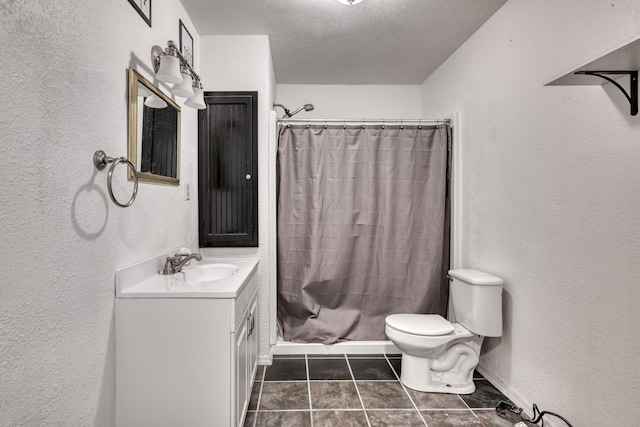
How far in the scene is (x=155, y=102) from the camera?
5.51 feet

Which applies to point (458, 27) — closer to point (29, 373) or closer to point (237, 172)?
point (237, 172)

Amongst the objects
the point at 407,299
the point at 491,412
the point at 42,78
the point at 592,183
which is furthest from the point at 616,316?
the point at 42,78

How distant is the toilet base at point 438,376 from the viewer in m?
2.12

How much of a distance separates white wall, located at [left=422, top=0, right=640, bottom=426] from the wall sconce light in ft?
5.60

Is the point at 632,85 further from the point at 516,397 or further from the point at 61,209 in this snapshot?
the point at 61,209

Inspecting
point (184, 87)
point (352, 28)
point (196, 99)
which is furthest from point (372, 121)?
point (184, 87)

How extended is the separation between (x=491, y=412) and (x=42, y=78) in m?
2.53

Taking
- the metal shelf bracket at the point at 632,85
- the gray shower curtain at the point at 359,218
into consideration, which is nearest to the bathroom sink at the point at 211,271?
the gray shower curtain at the point at 359,218

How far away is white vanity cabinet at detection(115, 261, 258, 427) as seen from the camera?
1366 mm

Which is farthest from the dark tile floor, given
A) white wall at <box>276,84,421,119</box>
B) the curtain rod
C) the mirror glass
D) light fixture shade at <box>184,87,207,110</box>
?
white wall at <box>276,84,421,119</box>

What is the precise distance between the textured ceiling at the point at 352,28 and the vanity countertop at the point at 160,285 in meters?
1.61

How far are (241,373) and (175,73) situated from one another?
1451 mm

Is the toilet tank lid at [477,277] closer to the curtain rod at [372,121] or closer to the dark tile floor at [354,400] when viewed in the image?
the dark tile floor at [354,400]

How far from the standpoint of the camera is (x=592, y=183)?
1.46m
